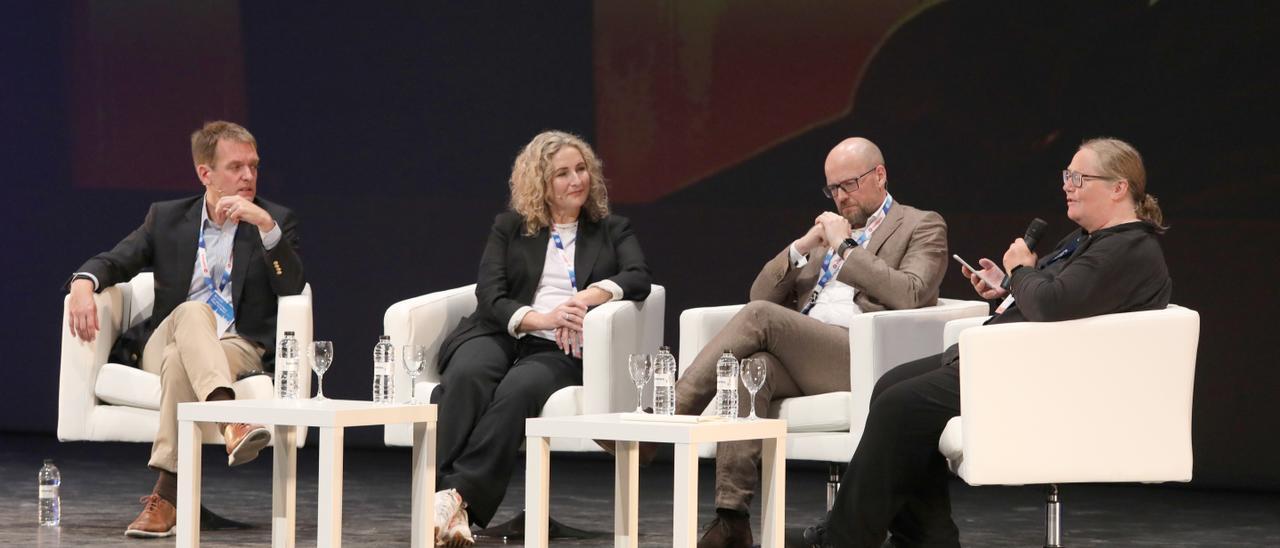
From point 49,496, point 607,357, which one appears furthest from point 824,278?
point 49,496

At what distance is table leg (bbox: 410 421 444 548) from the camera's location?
146 inches

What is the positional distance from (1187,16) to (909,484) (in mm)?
2782

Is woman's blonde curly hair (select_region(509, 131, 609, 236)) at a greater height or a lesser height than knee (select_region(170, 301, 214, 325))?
greater

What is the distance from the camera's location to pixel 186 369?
14.0ft

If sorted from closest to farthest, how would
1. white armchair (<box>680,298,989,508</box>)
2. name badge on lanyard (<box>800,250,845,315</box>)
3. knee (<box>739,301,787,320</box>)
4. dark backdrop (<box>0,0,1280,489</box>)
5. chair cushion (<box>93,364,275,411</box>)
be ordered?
white armchair (<box>680,298,989,508</box>) < knee (<box>739,301,787,320</box>) < chair cushion (<box>93,364,275,411</box>) < name badge on lanyard (<box>800,250,845,315</box>) < dark backdrop (<box>0,0,1280,489</box>)

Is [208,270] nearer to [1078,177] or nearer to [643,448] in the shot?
[643,448]

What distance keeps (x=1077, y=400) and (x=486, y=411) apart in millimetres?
1600

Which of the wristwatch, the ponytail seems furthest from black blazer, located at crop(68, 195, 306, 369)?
the ponytail

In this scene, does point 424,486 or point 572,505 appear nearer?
point 424,486

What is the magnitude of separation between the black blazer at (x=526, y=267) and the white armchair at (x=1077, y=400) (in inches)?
52.9

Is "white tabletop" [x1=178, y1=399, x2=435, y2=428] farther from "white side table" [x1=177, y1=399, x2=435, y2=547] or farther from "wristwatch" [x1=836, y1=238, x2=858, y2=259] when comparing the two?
"wristwatch" [x1=836, y1=238, x2=858, y2=259]

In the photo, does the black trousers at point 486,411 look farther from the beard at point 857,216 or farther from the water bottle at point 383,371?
the beard at point 857,216

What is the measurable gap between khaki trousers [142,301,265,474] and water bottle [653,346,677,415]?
Result: 4.54 feet

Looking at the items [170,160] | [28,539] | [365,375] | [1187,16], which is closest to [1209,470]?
[1187,16]
